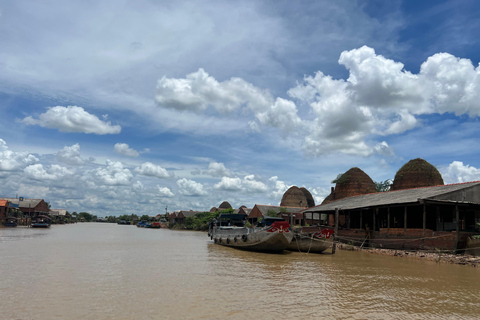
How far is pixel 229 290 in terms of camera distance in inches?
418

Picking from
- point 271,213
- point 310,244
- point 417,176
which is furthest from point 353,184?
point 310,244

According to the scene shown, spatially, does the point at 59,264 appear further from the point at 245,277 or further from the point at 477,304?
the point at 477,304

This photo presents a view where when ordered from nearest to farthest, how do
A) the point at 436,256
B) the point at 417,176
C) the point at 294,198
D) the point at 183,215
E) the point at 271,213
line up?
the point at 436,256, the point at 417,176, the point at 271,213, the point at 294,198, the point at 183,215

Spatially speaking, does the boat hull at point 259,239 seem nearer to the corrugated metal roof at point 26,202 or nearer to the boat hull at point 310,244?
the boat hull at point 310,244

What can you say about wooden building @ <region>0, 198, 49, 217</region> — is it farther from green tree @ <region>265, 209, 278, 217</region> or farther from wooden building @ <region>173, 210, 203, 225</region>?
green tree @ <region>265, 209, 278, 217</region>

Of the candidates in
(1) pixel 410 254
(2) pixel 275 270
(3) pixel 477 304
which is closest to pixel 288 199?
(1) pixel 410 254

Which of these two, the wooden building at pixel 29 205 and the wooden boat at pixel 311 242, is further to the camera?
the wooden building at pixel 29 205

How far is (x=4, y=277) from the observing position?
470 inches

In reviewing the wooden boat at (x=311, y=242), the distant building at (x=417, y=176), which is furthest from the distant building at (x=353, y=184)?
the wooden boat at (x=311, y=242)

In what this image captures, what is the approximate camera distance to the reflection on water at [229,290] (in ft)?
27.1

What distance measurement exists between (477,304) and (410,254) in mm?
11593

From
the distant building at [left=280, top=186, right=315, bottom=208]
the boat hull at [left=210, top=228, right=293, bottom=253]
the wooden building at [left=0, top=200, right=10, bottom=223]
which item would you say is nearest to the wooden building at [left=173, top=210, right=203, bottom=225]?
the distant building at [left=280, top=186, right=315, bottom=208]

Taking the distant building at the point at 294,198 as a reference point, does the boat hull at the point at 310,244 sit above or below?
below

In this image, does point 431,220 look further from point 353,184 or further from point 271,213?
point 271,213
